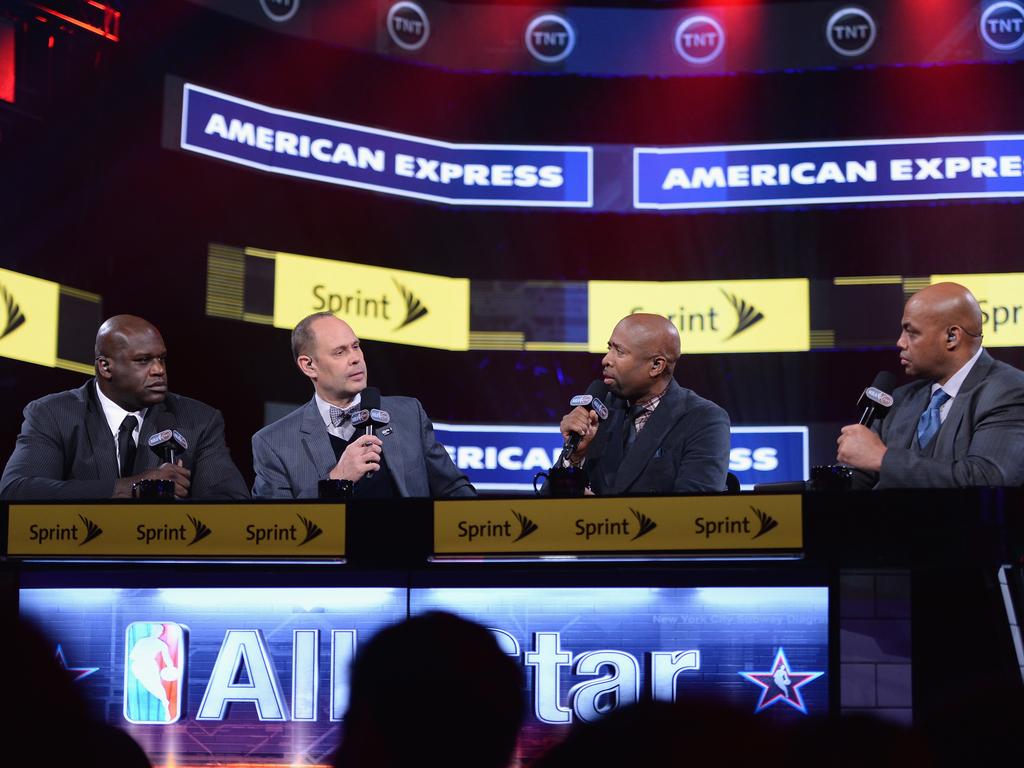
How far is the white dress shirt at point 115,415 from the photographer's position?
140 inches

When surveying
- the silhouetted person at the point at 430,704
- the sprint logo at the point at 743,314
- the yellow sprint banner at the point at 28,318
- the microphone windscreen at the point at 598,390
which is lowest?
the silhouetted person at the point at 430,704

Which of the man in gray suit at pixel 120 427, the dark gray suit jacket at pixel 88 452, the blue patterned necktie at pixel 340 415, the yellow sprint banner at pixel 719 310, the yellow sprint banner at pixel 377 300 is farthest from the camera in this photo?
the yellow sprint banner at pixel 719 310

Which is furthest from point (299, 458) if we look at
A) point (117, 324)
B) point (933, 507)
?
point (933, 507)

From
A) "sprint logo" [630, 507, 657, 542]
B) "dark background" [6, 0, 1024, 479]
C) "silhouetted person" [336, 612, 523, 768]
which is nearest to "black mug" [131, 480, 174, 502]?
"sprint logo" [630, 507, 657, 542]

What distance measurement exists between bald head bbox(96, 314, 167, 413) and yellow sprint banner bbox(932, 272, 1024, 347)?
4.31 metres

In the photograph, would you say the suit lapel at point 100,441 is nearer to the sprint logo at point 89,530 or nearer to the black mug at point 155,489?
the black mug at point 155,489

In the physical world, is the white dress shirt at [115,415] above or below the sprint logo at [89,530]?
above

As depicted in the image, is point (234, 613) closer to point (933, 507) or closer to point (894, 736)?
point (933, 507)

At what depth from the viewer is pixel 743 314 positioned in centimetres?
686

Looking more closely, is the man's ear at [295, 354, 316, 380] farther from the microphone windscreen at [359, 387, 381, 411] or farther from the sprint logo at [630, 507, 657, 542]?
the sprint logo at [630, 507, 657, 542]

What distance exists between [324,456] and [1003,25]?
489 centimetres

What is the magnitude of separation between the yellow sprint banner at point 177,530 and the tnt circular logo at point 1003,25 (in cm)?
541

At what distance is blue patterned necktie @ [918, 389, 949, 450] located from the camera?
10.4ft

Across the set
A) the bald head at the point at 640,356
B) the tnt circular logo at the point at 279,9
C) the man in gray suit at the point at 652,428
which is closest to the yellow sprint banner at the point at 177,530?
the man in gray suit at the point at 652,428
